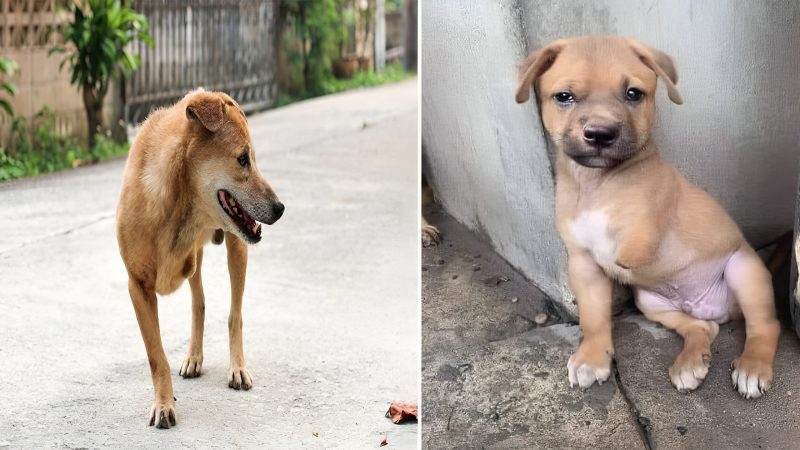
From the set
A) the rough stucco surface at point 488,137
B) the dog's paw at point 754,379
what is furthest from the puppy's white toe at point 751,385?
the rough stucco surface at point 488,137

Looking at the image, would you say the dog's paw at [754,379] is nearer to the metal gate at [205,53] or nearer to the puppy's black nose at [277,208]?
the puppy's black nose at [277,208]

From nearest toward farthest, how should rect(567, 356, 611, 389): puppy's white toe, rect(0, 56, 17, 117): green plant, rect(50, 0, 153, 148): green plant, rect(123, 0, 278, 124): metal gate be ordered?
rect(567, 356, 611, 389): puppy's white toe < rect(0, 56, 17, 117): green plant < rect(50, 0, 153, 148): green plant < rect(123, 0, 278, 124): metal gate

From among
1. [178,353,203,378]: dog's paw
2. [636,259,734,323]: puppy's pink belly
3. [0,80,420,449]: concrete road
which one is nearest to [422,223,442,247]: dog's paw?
[0,80,420,449]: concrete road

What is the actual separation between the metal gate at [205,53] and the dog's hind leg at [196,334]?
15.9 ft

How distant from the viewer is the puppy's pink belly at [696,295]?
2.67m

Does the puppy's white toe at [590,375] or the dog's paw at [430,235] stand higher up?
the dog's paw at [430,235]

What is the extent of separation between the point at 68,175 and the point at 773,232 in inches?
191

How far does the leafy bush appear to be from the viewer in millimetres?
6098

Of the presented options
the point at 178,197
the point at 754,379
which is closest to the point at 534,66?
the point at 754,379

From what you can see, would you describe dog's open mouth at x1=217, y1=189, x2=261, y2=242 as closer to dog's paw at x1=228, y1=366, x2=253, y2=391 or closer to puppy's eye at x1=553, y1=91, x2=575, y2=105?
dog's paw at x1=228, y1=366, x2=253, y2=391

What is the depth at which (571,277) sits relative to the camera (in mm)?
2715

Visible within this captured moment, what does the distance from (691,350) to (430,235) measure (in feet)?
2.32

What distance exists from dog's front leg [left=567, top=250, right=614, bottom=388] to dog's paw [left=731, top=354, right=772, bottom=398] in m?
0.31

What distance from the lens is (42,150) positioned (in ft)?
22.1
